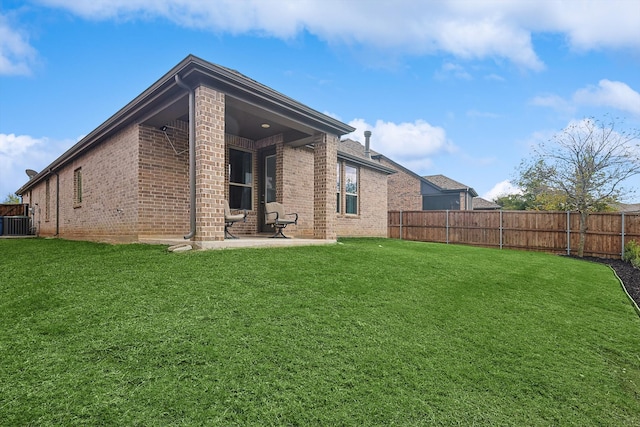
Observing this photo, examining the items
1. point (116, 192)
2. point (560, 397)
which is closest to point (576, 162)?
point (560, 397)

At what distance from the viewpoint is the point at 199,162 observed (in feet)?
19.1

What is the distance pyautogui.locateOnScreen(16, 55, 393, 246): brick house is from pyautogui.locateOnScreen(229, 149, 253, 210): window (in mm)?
28

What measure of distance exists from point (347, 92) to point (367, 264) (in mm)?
11849

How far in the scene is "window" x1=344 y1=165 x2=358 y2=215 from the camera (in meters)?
12.8

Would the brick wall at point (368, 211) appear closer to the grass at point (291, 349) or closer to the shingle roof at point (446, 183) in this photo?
the grass at point (291, 349)

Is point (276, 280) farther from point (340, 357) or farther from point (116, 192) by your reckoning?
point (116, 192)

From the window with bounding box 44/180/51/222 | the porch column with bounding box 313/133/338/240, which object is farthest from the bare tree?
the window with bounding box 44/180/51/222

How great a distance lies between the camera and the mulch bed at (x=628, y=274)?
21.6 ft

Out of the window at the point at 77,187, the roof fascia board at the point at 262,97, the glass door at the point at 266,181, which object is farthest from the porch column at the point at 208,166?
the window at the point at 77,187

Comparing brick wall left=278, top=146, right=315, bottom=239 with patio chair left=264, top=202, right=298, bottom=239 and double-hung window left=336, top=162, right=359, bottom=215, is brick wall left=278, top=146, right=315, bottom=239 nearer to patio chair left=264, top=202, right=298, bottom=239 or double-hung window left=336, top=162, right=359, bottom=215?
patio chair left=264, top=202, right=298, bottom=239

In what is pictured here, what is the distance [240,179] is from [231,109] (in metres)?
2.48

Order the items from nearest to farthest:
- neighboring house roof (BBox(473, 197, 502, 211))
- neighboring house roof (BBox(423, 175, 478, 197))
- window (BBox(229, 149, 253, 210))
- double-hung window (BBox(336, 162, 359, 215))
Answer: window (BBox(229, 149, 253, 210)), double-hung window (BBox(336, 162, 359, 215)), neighboring house roof (BBox(423, 175, 478, 197)), neighboring house roof (BBox(473, 197, 502, 211))

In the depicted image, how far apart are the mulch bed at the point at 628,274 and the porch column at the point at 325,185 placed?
5.99 metres

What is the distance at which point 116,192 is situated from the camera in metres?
8.22
